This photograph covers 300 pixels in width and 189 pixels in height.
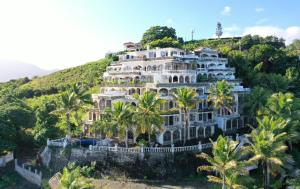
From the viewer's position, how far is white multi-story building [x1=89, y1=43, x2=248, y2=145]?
51469 millimetres

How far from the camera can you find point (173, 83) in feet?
174

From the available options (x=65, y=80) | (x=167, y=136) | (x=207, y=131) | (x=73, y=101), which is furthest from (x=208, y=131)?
(x=65, y=80)

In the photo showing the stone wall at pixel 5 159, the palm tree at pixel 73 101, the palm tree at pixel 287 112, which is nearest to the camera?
the palm tree at pixel 287 112

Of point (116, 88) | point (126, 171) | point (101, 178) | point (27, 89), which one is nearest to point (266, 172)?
point (126, 171)

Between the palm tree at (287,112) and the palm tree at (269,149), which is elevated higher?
the palm tree at (287,112)

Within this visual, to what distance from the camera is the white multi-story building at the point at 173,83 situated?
2026 inches

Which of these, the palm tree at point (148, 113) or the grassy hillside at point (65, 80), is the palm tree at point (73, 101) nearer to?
the palm tree at point (148, 113)

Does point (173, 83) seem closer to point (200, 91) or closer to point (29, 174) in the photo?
point (200, 91)

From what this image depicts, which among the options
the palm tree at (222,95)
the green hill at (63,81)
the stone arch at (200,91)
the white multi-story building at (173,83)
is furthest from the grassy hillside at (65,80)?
the palm tree at (222,95)

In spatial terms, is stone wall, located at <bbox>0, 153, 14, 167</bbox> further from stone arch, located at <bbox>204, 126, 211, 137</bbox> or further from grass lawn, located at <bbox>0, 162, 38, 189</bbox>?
stone arch, located at <bbox>204, 126, 211, 137</bbox>

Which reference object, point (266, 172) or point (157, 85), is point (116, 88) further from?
point (266, 172)

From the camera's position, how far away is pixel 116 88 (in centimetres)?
5797

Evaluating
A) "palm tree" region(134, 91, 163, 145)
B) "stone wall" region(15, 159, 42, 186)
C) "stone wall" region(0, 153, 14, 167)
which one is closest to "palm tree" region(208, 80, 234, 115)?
"palm tree" region(134, 91, 163, 145)

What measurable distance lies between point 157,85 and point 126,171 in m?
14.2
